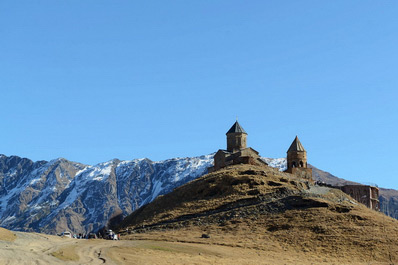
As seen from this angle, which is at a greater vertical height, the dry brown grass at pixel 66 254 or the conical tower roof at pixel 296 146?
the conical tower roof at pixel 296 146

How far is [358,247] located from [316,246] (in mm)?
4356

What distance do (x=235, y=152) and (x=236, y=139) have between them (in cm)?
346

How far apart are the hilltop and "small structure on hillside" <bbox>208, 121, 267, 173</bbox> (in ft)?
49.2

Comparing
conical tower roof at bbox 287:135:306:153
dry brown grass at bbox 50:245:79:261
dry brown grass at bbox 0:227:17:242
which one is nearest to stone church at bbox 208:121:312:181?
conical tower roof at bbox 287:135:306:153

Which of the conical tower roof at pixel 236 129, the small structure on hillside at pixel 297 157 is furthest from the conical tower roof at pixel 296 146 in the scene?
the conical tower roof at pixel 236 129

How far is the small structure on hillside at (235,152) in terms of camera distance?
357 ft

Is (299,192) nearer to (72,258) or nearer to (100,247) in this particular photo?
(100,247)

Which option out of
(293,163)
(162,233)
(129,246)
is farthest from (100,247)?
(293,163)

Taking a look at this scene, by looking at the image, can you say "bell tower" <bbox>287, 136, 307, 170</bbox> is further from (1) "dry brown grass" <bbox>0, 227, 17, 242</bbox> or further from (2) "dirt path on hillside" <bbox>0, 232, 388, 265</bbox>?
(1) "dry brown grass" <bbox>0, 227, 17, 242</bbox>

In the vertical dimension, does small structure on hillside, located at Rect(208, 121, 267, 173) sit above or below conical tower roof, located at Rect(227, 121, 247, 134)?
below

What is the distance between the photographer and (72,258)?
47219 millimetres

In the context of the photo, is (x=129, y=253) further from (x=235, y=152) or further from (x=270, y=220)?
(x=235, y=152)

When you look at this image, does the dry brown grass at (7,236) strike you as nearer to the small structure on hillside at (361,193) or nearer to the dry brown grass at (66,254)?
the dry brown grass at (66,254)

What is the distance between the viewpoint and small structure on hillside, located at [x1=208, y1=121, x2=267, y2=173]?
108938 mm
